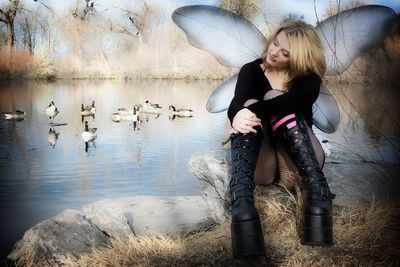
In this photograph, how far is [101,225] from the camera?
354 cm

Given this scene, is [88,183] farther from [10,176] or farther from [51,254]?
[51,254]

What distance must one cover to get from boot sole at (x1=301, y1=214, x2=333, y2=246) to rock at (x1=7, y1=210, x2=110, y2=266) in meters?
1.78

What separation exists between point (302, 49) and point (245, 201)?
0.82 m

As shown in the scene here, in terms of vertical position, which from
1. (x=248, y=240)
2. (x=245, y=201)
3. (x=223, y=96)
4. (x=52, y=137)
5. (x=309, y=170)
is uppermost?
(x=223, y=96)

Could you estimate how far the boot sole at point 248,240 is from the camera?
171cm

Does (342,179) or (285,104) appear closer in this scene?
(285,104)

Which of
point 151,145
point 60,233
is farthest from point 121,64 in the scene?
point 60,233

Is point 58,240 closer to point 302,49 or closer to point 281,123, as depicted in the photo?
point 281,123

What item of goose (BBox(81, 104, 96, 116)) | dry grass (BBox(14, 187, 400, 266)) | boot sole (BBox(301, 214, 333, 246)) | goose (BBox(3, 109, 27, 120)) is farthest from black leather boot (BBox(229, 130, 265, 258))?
goose (BBox(81, 104, 96, 116))

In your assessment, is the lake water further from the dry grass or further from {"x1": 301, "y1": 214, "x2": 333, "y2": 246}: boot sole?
{"x1": 301, "y1": 214, "x2": 333, "y2": 246}: boot sole

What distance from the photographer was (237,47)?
2.68 meters

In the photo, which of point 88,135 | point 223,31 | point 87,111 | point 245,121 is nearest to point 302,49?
point 245,121

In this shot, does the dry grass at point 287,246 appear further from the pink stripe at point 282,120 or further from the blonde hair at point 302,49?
the blonde hair at point 302,49

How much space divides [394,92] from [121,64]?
9525 mm
